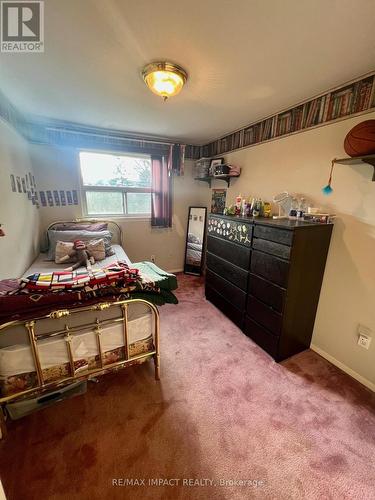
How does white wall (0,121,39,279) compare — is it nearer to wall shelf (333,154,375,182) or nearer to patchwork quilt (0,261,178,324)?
patchwork quilt (0,261,178,324)

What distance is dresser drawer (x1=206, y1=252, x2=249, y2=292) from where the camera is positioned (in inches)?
85.1

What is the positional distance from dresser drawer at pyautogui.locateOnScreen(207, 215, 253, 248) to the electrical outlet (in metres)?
1.13

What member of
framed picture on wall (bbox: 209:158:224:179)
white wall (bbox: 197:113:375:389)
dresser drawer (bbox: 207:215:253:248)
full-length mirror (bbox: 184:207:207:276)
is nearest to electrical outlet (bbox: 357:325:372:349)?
white wall (bbox: 197:113:375:389)

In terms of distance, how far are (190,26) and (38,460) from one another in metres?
2.48

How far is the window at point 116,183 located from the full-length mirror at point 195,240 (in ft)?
2.66

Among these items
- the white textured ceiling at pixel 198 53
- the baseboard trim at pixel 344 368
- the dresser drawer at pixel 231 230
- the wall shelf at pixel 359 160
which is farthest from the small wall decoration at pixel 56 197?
the baseboard trim at pixel 344 368

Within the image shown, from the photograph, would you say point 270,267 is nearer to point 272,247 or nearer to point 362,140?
point 272,247

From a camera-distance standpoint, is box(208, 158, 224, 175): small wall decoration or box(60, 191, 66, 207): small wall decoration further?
box(208, 158, 224, 175): small wall decoration

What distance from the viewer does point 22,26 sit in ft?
3.70

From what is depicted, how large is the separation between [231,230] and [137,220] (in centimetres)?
178

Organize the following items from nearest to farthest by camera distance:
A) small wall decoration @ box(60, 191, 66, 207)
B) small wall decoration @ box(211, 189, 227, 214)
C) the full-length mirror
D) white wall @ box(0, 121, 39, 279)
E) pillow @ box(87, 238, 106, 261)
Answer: white wall @ box(0, 121, 39, 279)
pillow @ box(87, 238, 106, 261)
small wall decoration @ box(60, 191, 66, 207)
small wall decoration @ box(211, 189, 227, 214)
the full-length mirror

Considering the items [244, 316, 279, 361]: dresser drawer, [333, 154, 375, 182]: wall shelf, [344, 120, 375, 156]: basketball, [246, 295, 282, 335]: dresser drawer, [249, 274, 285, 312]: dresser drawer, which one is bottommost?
[244, 316, 279, 361]: dresser drawer

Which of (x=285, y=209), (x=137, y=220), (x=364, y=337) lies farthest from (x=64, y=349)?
(x=137, y=220)

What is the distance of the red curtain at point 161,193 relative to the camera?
10.9 feet
